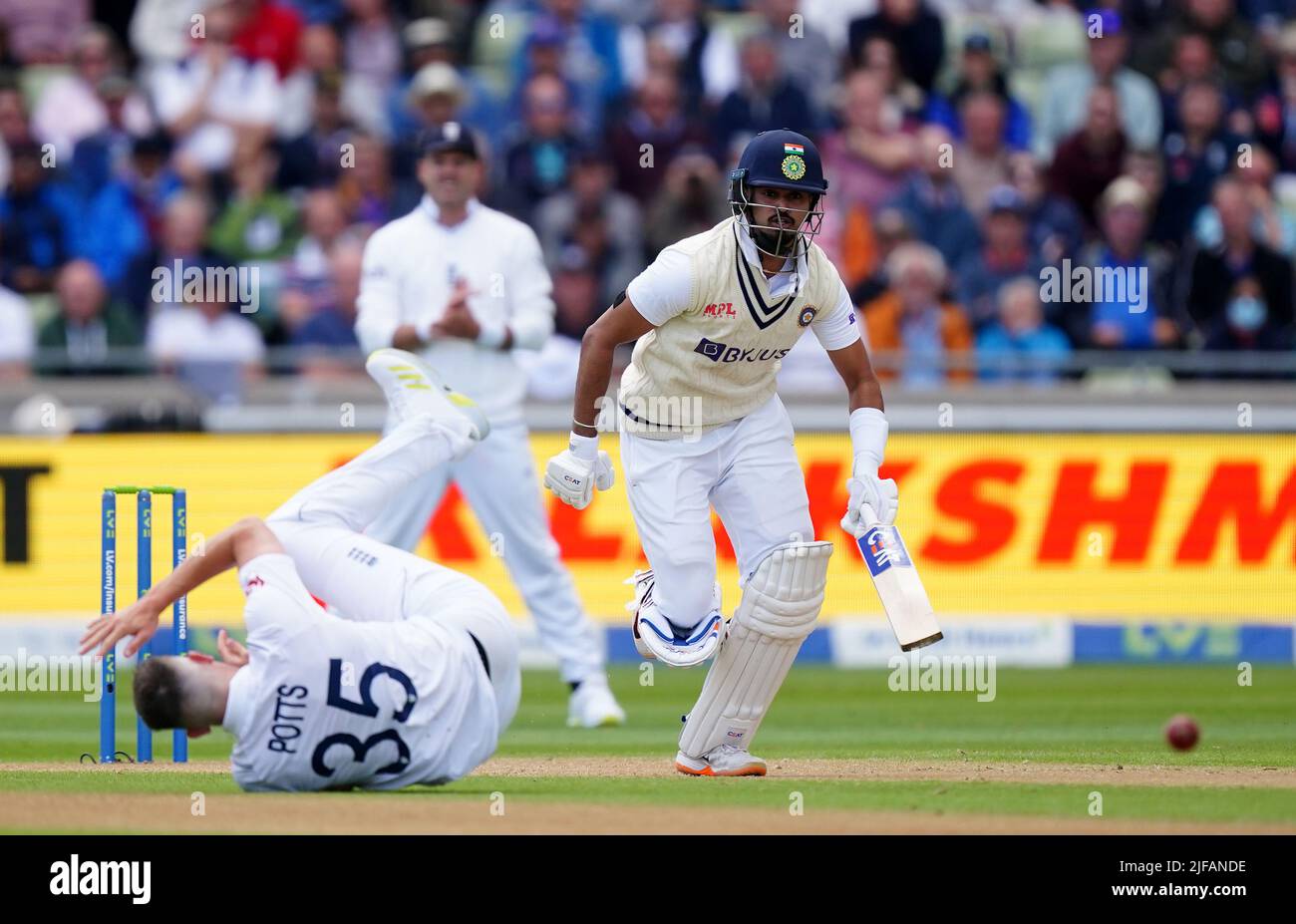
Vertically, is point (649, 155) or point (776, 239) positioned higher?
A: point (649, 155)

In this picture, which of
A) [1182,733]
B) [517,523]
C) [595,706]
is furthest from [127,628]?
[1182,733]

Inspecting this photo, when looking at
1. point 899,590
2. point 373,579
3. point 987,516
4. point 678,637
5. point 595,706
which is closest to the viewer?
point 373,579

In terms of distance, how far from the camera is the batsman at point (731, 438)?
7.46m

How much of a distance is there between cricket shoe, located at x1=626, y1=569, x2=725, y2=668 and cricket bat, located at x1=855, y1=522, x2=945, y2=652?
1.90 ft

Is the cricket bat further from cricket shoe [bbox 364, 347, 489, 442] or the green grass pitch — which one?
cricket shoe [bbox 364, 347, 489, 442]

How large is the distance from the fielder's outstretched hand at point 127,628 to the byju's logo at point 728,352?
7.40 feet

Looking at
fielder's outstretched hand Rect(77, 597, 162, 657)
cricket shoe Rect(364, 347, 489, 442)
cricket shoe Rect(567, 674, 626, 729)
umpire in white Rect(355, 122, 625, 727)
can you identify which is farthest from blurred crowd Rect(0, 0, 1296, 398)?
fielder's outstretched hand Rect(77, 597, 162, 657)

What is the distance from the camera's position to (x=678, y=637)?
25.0ft

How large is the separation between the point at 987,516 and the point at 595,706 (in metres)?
4.09

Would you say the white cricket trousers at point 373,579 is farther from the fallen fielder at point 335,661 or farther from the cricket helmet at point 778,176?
the cricket helmet at point 778,176

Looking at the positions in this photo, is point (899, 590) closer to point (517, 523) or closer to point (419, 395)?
point (419, 395)

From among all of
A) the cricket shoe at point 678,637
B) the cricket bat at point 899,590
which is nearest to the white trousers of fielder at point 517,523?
the cricket shoe at point 678,637

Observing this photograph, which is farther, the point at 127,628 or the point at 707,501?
the point at 707,501

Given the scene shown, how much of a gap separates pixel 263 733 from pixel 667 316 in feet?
7.02
